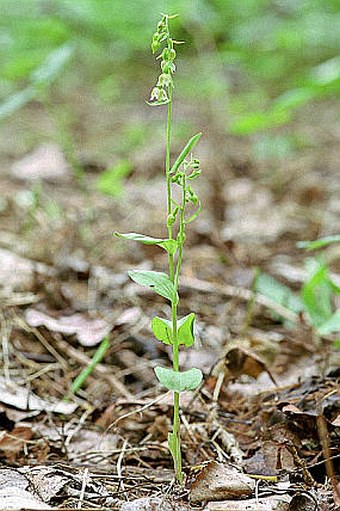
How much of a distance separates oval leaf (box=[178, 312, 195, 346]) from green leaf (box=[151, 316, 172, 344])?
2cm

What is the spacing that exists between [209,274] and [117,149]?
1543mm

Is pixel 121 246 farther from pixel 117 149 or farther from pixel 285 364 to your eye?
pixel 117 149

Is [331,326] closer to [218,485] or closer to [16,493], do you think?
[218,485]

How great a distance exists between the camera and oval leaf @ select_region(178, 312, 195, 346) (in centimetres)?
112

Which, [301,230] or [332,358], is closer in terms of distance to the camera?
[332,358]

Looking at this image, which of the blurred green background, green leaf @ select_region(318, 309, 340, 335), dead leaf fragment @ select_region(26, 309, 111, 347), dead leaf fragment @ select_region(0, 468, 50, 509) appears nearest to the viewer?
dead leaf fragment @ select_region(0, 468, 50, 509)

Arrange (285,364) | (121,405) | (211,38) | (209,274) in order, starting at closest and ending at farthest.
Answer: (121,405)
(285,364)
(209,274)
(211,38)

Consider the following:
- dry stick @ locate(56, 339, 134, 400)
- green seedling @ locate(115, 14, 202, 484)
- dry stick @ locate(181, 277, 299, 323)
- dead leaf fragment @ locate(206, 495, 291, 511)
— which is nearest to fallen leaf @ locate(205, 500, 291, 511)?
dead leaf fragment @ locate(206, 495, 291, 511)

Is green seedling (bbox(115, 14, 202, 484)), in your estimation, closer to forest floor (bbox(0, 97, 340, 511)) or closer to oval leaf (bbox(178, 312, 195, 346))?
oval leaf (bbox(178, 312, 195, 346))

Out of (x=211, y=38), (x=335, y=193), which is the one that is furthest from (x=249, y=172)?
(x=211, y=38)

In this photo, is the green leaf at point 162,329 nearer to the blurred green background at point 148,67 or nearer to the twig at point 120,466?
the twig at point 120,466

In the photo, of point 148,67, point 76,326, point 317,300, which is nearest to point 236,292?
point 317,300

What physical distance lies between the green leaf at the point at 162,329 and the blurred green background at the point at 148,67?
2374 millimetres

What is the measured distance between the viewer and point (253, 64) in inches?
174
